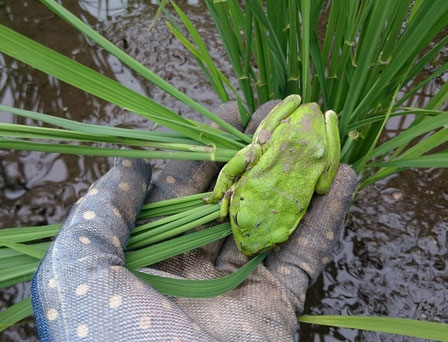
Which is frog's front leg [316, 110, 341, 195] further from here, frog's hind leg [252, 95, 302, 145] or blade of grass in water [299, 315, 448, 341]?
blade of grass in water [299, 315, 448, 341]

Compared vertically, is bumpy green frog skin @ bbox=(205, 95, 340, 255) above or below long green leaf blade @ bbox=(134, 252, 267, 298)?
above

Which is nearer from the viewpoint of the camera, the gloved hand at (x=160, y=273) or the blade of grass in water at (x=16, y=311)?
the gloved hand at (x=160, y=273)

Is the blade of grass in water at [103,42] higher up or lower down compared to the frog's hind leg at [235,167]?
higher up

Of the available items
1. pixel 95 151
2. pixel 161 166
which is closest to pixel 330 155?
pixel 95 151

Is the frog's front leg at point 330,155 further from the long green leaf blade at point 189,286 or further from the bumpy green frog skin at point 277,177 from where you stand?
the long green leaf blade at point 189,286

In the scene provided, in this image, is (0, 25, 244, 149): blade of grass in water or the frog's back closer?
(0, 25, 244, 149): blade of grass in water

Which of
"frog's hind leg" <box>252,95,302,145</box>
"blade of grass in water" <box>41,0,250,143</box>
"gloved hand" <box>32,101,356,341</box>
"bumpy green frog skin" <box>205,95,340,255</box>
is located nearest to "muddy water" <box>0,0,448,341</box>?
"gloved hand" <box>32,101,356,341</box>

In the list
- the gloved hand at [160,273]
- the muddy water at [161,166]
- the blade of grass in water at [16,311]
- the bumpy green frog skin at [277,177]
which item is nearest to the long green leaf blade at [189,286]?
the gloved hand at [160,273]
